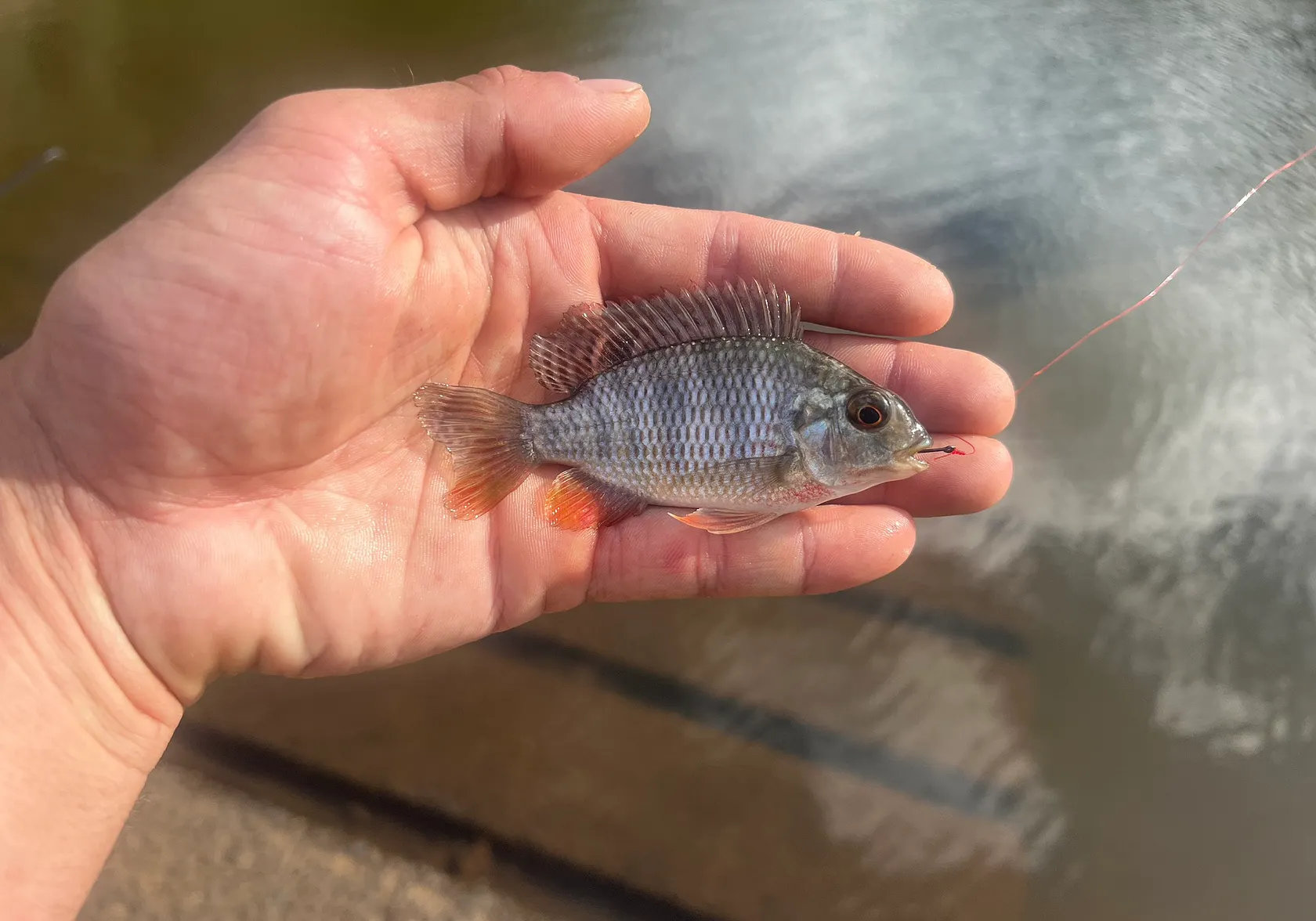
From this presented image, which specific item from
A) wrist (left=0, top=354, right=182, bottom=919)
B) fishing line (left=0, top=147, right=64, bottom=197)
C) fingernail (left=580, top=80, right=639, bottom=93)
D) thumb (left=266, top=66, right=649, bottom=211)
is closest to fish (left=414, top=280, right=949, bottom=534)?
thumb (left=266, top=66, right=649, bottom=211)

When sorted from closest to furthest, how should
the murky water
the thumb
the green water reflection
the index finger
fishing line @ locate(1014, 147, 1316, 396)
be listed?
the thumb < the index finger < the murky water < fishing line @ locate(1014, 147, 1316, 396) < the green water reflection

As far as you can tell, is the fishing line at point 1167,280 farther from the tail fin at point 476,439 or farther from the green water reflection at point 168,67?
Answer: the green water reflection at point 168,67

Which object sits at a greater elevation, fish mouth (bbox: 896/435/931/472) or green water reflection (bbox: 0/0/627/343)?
green water reflection (bbox: 0/0/627/343)

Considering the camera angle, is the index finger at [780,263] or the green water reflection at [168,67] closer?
the index finger at [780,263]

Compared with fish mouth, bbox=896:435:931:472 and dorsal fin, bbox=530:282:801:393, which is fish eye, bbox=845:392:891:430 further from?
dorsal fin, bbox=530:282:801:393

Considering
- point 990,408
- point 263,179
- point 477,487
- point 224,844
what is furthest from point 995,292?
point 224,844

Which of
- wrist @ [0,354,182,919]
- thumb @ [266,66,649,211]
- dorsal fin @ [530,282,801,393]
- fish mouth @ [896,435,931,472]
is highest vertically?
thumb @ [266,66,649,211]

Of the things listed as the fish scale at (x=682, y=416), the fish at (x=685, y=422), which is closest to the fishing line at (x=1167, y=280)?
the fish at (x=685, y=422)
